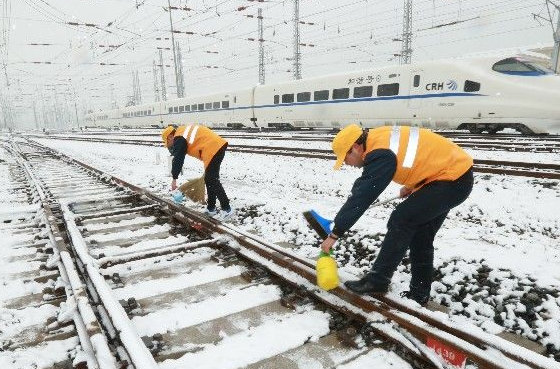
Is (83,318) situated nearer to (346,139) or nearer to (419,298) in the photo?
(346,139)

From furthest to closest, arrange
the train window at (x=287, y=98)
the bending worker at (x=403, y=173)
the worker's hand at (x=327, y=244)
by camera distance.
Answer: the train window at (x=287, y=98)
the worker's hand at (x=327, y=244)
the bending worker at (x=403, y=173)

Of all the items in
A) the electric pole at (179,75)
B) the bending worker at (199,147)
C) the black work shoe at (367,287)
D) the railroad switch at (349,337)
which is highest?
the electric pole at (179,75)

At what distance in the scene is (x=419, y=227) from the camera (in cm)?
314

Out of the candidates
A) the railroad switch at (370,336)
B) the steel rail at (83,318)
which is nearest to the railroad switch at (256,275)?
the railroad switch at (370,336)

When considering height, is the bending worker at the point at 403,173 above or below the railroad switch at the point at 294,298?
above

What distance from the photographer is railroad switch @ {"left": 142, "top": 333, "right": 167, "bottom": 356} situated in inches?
101

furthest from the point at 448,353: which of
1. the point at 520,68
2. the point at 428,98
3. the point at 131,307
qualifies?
the point at 428,98

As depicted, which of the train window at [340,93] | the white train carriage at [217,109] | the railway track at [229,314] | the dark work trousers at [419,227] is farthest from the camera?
the white train carriage at [217,109]

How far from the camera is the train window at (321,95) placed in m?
19.8

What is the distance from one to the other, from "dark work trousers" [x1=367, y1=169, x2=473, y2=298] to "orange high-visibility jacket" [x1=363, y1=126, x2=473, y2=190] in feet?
0.30

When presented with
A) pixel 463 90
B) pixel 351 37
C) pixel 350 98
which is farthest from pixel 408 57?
pixel 463 90

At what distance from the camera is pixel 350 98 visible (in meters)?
18.6

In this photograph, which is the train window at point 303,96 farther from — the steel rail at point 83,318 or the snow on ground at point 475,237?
the steel rail at point 83,318

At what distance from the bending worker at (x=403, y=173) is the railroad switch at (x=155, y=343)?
138 cm
